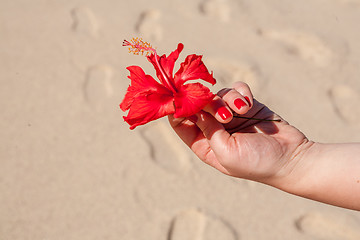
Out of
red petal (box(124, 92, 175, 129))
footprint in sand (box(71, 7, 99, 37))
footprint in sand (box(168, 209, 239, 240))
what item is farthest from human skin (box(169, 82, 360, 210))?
footprint in sand (box(71, 7, 99, 37))

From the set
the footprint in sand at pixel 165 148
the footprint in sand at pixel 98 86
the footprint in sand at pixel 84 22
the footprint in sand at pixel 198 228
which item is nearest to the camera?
the footprint in sand at pixel 198 228

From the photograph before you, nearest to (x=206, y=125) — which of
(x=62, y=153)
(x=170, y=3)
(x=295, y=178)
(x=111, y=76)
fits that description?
(x=295, y=178)

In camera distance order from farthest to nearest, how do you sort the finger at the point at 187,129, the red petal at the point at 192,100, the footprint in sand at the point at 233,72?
the footprint in sand at the point at 233,72 → the finger at the point at 187,129 → the red petal at the point at 192,100

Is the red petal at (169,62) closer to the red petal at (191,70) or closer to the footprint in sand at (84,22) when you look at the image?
the red petal at (191,70)

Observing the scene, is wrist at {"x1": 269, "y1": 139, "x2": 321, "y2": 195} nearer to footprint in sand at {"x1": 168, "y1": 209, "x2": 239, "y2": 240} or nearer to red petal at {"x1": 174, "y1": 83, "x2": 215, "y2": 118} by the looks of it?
red petal at {"x1": 174, "y1": 83, "x2": 215, "y2": 118}

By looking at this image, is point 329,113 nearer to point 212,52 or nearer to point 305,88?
point 305,88

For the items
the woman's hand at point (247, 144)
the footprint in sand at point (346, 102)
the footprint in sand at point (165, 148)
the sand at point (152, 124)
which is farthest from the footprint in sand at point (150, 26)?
the woman's hand at point (247, 144)

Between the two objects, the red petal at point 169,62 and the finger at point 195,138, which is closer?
the red petal at point 169,62

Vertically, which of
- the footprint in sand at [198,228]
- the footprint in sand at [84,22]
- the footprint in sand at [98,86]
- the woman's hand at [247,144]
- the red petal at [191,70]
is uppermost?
the footprint in sand at [84,22]
